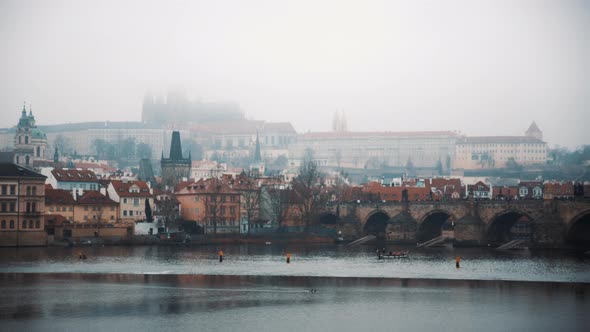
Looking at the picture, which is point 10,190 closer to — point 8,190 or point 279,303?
point 8,190

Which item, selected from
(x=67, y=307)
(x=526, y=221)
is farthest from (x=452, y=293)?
(x=526, y=221)

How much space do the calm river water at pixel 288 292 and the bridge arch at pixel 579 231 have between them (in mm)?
8775

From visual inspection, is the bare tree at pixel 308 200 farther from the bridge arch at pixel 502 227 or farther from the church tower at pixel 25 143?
the church tower at pixel 25 143

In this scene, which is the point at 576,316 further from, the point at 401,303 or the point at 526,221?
the point at 526,221

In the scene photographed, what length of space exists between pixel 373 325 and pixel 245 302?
826 centimetres

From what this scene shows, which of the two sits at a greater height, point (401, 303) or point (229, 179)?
point (229, 179)

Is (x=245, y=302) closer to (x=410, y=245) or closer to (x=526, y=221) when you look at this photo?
(x=410, y=245)

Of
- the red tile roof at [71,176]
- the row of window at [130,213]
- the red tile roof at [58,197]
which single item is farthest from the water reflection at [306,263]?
the red tile roof at [71,176]

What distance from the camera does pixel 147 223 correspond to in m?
99.3

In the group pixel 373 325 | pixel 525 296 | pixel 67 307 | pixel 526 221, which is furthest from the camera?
pixel 526 221

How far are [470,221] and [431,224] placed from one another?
9.41 metres

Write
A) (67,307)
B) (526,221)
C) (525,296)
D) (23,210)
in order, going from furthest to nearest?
(526,221)
(23,210)
(525,296)
(67,307)

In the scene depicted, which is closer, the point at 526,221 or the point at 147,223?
the point at 147,223

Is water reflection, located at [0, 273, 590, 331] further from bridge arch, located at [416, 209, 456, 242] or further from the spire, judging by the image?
the spire
